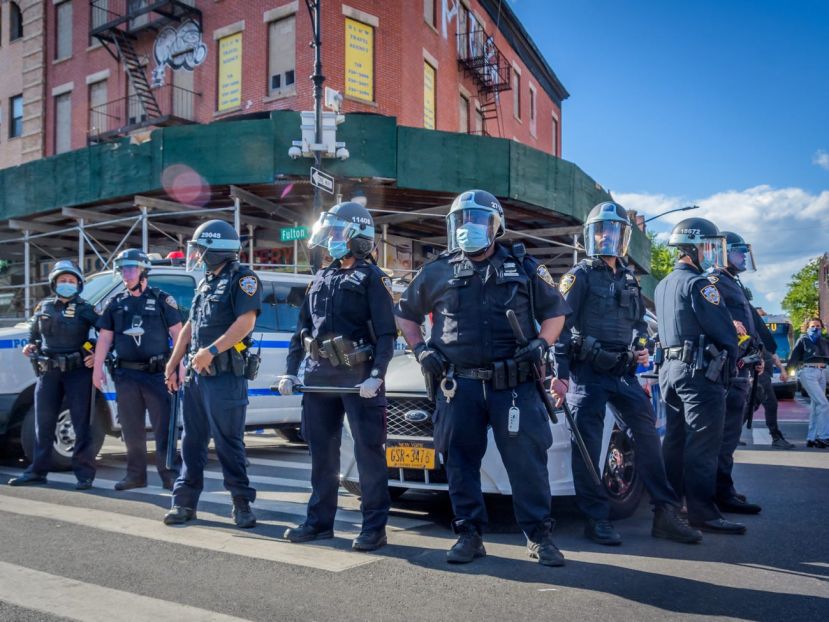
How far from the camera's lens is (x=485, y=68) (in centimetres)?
2683

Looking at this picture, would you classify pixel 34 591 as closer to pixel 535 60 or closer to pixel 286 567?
pixel 286 567

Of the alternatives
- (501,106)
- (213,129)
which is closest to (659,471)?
(213,129)

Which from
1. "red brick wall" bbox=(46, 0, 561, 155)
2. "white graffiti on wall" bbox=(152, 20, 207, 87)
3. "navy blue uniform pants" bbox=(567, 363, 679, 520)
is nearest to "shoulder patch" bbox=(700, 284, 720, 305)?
"navy blue uniform pants" bbox=(567, 363, 679, 520)

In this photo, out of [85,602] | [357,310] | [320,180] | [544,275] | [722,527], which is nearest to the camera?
[85,602]

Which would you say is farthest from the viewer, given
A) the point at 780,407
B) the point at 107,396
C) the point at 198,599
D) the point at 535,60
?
the point at 535,60

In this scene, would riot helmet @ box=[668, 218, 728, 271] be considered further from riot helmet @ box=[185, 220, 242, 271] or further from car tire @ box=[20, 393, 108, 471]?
car tire @ box=[20, 393, 108, 471]

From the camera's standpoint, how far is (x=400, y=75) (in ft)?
70.5

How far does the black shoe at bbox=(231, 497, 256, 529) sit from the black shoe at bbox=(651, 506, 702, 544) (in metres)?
2.82

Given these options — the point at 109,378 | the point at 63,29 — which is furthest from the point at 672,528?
the point at 63,29

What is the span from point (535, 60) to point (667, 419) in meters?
29.4

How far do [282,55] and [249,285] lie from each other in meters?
16.7

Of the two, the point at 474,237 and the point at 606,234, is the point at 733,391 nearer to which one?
the point at 606,234

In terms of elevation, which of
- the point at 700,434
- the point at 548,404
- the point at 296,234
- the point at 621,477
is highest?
the point at 296,234

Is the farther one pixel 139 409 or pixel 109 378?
pixel 109 378
